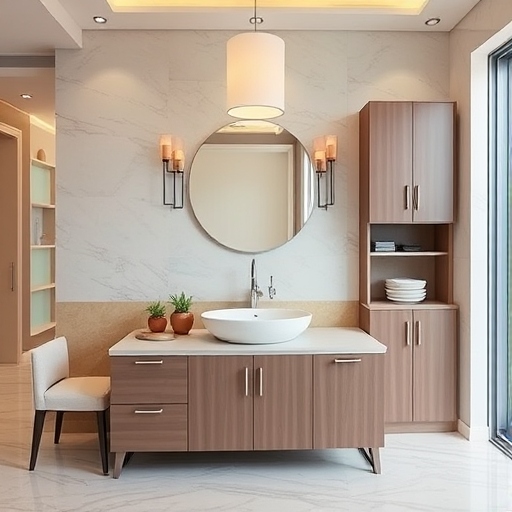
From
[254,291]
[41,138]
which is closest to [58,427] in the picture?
[254,291]

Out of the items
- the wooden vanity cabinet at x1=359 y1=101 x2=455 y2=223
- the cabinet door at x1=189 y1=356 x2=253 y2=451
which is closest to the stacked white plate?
the wooden vanity cabinet at x1=359 y1=101 x2=455 y2=223

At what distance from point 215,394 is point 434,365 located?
1.47m

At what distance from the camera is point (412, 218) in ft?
12.5

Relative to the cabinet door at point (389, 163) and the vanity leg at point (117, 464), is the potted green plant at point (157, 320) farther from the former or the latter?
the cabinet door at point (389, 163)

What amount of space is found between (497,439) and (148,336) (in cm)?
220

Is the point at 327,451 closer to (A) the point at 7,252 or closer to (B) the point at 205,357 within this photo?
(B) the point at 205,357

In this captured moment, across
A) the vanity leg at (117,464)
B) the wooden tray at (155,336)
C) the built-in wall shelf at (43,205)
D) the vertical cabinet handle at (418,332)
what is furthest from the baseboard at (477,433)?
the built-in wall shelf at (43,205)

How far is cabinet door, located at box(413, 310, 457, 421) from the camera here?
12.6ft

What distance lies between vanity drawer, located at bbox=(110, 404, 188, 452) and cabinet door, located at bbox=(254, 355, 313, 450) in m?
0.40

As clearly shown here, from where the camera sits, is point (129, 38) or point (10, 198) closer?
point (129, 38)

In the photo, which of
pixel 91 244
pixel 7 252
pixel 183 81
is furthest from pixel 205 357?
pixel 7 252

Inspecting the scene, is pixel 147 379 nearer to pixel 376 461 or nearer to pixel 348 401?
pixel 348 401

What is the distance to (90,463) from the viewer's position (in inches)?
137

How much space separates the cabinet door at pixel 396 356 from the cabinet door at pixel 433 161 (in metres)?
0.64
